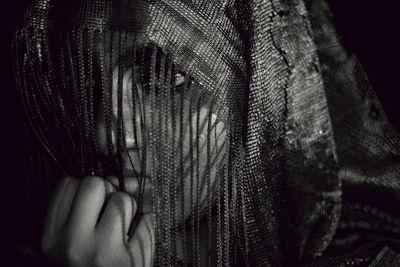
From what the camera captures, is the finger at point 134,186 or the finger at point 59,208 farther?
the finger at point 134,186

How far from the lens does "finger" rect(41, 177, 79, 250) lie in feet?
2.15

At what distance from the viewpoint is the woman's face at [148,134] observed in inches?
28.1

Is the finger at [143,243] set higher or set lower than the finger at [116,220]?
lower

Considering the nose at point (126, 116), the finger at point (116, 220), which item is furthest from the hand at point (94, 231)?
the nose at point (126, 116)

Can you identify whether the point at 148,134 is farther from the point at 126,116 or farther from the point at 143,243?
the point at 143,243

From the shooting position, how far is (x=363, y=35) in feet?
3.05

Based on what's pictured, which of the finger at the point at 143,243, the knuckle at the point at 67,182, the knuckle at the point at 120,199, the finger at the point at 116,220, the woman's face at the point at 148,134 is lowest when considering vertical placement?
the finger at the point at 143,243

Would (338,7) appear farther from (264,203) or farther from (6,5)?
(6,5)

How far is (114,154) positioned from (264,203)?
1.05ft

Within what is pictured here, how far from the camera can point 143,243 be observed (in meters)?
0.66

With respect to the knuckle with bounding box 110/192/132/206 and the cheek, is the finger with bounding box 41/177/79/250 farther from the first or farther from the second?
the cheek

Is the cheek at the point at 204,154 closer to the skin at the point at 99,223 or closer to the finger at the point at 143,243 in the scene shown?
the skin at the point at 99,223

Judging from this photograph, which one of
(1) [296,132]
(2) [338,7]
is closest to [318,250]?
(1) [296,132]

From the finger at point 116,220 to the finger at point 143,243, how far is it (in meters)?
0.02
